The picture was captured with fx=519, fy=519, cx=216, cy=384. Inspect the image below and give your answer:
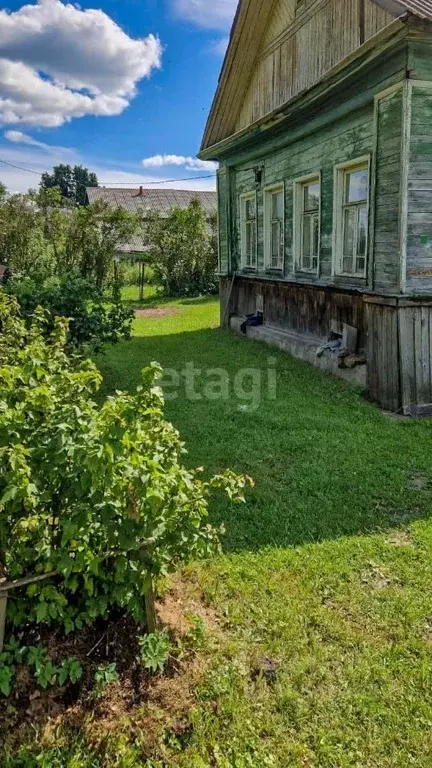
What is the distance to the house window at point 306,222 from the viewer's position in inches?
316

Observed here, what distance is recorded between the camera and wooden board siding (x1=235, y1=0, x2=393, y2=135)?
20.4 ft

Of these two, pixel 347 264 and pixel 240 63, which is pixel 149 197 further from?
pixel 347 264

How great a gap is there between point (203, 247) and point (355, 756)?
683 inches

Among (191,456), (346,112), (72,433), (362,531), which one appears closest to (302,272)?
(346,112)

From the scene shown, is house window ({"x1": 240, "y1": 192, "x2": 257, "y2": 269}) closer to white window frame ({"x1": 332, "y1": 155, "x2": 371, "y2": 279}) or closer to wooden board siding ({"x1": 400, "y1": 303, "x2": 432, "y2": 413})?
white window frame ({"x1": 332, "y1": 155, "x2": 371, "y2": 279})

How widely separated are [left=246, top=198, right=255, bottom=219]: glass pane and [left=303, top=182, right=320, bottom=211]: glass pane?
7.33 feet

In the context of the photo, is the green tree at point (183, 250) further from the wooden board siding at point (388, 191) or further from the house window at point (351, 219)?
the wooden board siding at point (388, 191)

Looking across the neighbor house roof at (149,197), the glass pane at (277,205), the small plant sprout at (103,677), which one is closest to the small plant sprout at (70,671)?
the small plant sprout at (103,677)

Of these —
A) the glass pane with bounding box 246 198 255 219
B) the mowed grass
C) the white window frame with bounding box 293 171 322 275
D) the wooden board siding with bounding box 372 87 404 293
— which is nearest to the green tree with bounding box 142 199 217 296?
the glass pane with bounding box 246 198 255 219

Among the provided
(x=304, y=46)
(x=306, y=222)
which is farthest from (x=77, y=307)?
(x=304, y=46)

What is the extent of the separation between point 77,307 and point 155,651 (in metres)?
4.58

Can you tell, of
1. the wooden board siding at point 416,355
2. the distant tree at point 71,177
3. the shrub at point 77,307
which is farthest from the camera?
the distant tree at point 71,177

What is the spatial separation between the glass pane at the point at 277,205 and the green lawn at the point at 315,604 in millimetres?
5222

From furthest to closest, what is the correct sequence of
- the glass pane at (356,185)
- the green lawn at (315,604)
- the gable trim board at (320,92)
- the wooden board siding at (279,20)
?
the wooden board siding at (279,20) → the glass pane at (356,185) → the gable trim board at (320,92) → the green lawn at (315,604)
